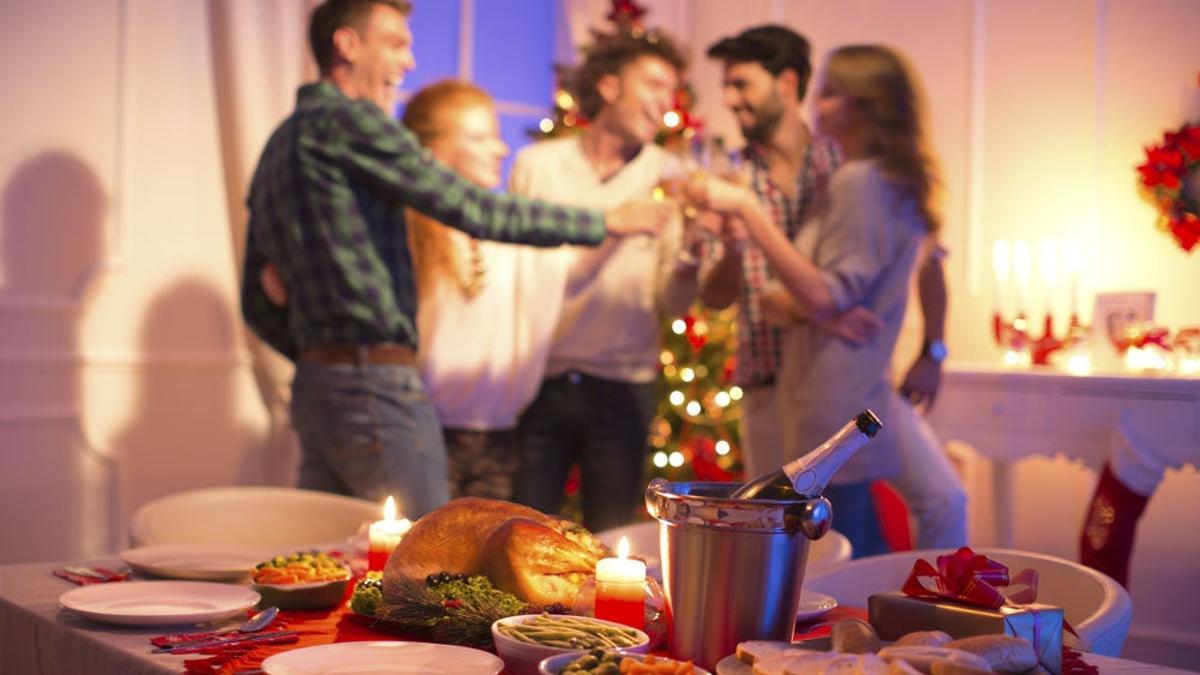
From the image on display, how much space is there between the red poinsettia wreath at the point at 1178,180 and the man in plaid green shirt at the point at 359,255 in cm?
241

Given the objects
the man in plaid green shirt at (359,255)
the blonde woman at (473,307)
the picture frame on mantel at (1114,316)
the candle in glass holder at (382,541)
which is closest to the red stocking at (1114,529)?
the picture frame on mantel at (1114,316)

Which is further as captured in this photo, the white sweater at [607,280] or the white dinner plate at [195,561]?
the white sweater at [607,280]

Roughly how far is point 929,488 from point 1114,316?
1391mm

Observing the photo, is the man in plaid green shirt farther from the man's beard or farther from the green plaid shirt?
the man's beard

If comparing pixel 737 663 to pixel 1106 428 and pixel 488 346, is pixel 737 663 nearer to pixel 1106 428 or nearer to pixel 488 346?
pixel 488 346

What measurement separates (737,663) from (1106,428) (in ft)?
9.87

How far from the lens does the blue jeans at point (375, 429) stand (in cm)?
245

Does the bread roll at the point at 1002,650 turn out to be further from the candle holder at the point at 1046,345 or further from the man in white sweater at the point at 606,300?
the candle holder at the point at 1046,345

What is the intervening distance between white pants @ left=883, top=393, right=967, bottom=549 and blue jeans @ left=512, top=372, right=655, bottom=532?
29.4 inches

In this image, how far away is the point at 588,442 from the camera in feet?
11.1

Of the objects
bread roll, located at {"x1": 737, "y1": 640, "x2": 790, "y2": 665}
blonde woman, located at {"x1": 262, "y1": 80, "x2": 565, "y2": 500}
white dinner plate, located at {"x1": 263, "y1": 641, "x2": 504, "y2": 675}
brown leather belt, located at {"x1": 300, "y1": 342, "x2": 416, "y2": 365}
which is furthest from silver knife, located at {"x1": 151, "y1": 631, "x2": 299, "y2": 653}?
blonde woman, located at {"x1": 262, "y1": 80, "x2": 565, "y2": 500}

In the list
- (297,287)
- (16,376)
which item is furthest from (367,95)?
(16,376)

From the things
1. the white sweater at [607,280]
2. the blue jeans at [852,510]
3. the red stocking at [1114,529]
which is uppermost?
the white sweater at [607,280]

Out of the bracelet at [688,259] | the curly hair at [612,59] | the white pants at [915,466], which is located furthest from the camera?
the curly hair at [612,59]
